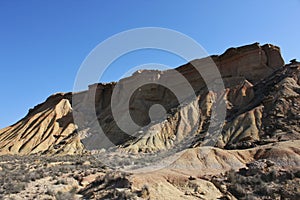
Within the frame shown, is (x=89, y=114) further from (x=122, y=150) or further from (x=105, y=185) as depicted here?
(x=105, y=185)

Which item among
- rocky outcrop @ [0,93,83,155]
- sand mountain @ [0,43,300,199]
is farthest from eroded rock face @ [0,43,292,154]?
sand mountain @ [0,43,300,199]

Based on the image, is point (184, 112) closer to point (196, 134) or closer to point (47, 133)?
point (196, 134)

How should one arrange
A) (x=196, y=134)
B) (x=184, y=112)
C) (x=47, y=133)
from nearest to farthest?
(x=196, y=134) → (x=184, y=112) → (x=47, y=133)

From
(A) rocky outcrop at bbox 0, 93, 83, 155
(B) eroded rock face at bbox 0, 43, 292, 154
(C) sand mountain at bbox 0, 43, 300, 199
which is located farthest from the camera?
(A) rocky outcrop at bbox 0, 93, 83, 155

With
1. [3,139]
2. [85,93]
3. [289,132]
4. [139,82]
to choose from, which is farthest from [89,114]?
[289,132]

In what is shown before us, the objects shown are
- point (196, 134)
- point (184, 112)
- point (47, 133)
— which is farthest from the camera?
point (47, 133)

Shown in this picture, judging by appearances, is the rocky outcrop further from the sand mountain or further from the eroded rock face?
the sand mountain

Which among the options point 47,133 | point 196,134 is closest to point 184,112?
point 196,134

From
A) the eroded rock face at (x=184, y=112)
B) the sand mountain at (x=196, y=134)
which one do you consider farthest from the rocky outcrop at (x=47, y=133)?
the sand mountain at (x=196, y=134)

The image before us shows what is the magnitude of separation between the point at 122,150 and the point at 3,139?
3100cm

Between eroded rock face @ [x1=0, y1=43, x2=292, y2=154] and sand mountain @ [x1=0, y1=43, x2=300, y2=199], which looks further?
eroded rock face @ [x1=0, y1=43, x2=292, y2=154]

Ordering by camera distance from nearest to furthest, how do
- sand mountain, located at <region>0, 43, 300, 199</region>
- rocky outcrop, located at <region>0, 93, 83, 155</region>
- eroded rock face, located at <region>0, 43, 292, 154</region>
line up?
1. sand mountain, located at <region>0, 43, 300, 199</region>
2. eroded rock face, located at <region>0, 43, 292, 154</region>
3. rocky outcrop, located at <region>0, 93, 83, 155</region>

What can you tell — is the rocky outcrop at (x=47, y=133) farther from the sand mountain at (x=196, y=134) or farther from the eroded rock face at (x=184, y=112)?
the sand mountain at (x=196, y=134)

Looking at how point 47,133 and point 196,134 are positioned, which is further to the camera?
point 47,133
